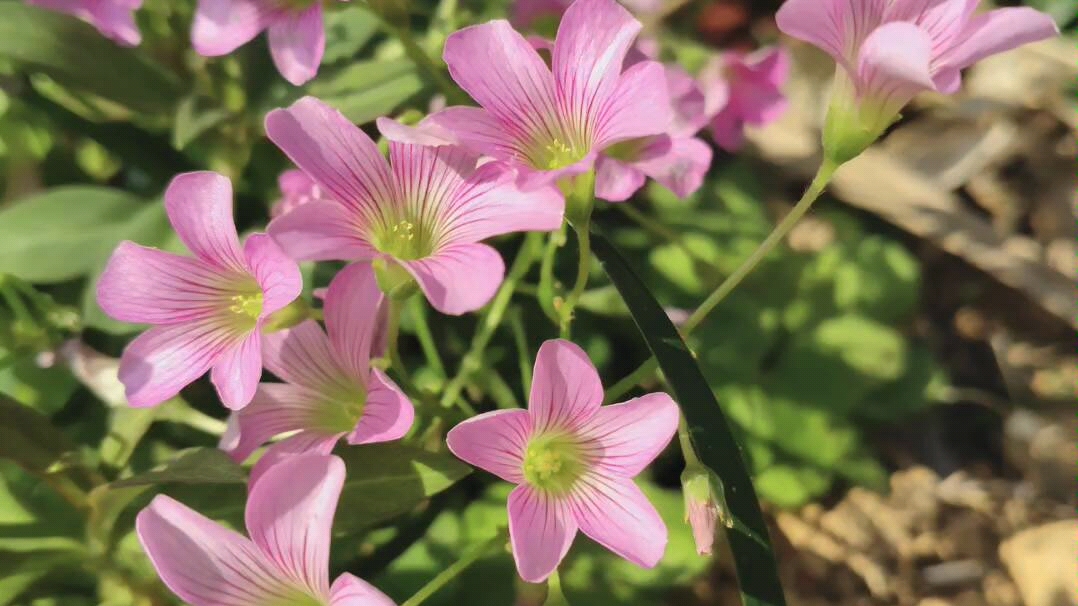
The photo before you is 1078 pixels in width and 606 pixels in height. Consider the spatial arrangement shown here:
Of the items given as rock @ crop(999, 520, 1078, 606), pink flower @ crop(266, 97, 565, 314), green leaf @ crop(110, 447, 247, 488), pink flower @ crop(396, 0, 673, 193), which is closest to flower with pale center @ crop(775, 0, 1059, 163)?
pink flower @ crop(396, 0, 673, 193)

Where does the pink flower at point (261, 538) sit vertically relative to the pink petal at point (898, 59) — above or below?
below

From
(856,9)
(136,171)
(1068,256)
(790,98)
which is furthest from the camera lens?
(790,98)

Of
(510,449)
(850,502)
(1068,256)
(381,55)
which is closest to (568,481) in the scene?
(510,449)

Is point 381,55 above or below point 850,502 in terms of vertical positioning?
above

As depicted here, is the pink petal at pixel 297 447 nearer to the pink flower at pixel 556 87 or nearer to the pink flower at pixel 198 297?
the pink flower at pixel 198 297

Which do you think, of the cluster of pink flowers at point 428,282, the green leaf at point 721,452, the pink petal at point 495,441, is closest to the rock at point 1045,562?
the green leaf at point 721,452

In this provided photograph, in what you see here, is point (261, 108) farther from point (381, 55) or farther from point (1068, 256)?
point (1068, 256)

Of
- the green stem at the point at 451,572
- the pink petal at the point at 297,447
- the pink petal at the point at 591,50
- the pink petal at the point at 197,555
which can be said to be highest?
the pink petal at the point at 591,50

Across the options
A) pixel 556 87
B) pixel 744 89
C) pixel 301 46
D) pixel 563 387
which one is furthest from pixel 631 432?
pixel 744 89
